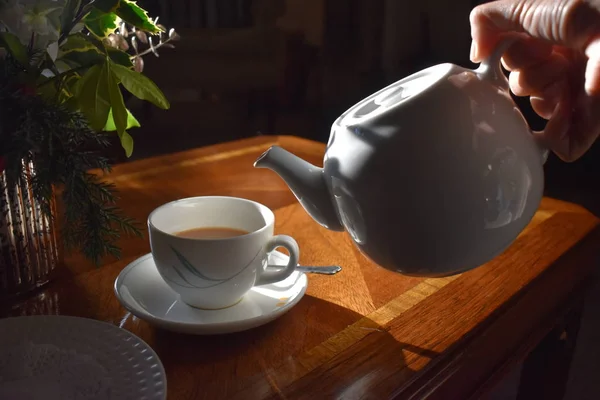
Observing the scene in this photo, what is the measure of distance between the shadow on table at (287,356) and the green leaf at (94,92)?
22cm

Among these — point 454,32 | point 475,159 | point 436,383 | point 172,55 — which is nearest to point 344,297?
point 436,383

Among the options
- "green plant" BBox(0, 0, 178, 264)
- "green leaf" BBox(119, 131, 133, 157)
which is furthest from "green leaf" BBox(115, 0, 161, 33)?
"green leaf" BBox(119, 131, 133, 157)

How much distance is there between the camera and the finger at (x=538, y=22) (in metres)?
0.42

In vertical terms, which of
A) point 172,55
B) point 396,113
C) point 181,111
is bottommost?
point 181,111

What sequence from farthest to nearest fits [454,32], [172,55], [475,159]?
[172,55] → [454,32] → [475,159]

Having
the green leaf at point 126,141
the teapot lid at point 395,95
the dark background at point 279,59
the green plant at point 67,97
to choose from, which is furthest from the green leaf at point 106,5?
the dark background at point 279,59


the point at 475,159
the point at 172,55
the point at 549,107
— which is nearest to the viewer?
the point at 475,159

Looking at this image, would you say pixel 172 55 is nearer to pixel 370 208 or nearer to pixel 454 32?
pixel 454 32

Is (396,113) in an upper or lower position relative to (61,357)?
upper

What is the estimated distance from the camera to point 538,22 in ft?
1.43

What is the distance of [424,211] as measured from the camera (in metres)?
0.41

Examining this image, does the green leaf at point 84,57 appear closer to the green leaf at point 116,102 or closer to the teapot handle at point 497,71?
the green leaf at point 116,102

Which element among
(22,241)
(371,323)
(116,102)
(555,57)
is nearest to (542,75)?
(555,57)

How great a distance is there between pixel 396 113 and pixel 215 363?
26 centimetres
